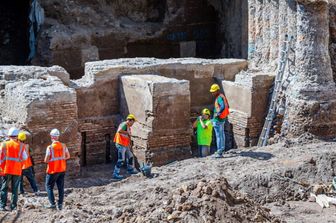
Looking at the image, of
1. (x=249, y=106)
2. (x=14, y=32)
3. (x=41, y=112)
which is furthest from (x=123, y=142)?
(x=14, y=32)

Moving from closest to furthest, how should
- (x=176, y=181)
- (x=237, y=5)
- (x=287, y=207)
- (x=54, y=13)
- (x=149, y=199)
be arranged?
(x=149, y=199) → (x=287, y=207) → (x=176, y=181) → (x=237, y=5) → (x=54, y=13)

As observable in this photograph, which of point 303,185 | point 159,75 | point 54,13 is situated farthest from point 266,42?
point 54,13

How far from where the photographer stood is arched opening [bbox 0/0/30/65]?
1944 centimetres

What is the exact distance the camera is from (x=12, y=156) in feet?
31.2

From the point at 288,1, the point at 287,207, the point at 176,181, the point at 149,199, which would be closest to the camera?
the point at 149,199

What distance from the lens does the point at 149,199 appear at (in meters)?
9.26

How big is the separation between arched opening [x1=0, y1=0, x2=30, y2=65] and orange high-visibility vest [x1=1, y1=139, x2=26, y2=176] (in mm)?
9881

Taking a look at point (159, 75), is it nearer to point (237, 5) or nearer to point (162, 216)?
point (237, 5)

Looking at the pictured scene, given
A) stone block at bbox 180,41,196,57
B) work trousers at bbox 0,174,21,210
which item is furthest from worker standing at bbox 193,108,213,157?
stone block at bbox 180,41,196,57

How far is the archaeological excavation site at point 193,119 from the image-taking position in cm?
933

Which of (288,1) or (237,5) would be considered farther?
(237,5)

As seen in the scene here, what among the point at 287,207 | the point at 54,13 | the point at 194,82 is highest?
the point at 54,13

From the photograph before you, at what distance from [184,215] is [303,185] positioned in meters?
3.07

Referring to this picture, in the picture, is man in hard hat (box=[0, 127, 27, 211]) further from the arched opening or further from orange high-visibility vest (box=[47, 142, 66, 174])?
the arched opening
